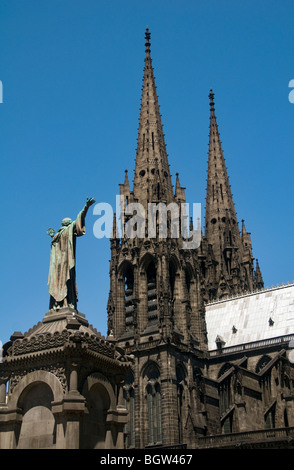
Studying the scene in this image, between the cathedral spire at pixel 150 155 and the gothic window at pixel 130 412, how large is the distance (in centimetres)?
1584

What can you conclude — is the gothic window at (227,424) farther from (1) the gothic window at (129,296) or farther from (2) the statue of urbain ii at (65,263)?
(2) the statue of urbain ii at (65,263)

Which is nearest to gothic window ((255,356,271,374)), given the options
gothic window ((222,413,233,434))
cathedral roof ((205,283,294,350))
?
cathedral roof ((205,283,294,350))

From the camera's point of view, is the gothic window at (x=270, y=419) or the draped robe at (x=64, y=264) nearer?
the draped robe at (x=64, y=264)

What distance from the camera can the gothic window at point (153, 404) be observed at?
44.1m

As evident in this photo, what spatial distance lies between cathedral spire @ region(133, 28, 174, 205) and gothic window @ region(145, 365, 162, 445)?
15.1m

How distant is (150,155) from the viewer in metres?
57.2

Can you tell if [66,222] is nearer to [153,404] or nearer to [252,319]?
[153,404]

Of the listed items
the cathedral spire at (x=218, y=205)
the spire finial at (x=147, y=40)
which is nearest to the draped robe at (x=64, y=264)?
the cathedral spire at (x=218, y=205)

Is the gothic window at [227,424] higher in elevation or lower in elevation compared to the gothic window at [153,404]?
lower

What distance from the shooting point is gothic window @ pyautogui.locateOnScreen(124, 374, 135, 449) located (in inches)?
1759

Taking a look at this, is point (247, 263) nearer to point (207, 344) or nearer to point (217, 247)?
point (217, 247)

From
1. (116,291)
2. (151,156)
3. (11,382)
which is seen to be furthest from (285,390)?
(11,382)

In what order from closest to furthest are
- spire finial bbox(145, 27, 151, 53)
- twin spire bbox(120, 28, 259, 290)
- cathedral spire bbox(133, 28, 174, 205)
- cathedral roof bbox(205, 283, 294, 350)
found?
cathedral roof bbox(205, 283, 294, 350) → cathedral spire bbox(133, 28, 174, 205) → twin spire bbox(120, 28, 259, 290) → spire finial bbox(145, 27, 151, 53)

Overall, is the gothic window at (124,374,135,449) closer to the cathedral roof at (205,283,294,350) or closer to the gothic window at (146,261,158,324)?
the gothic window at (146,261,158,324)
